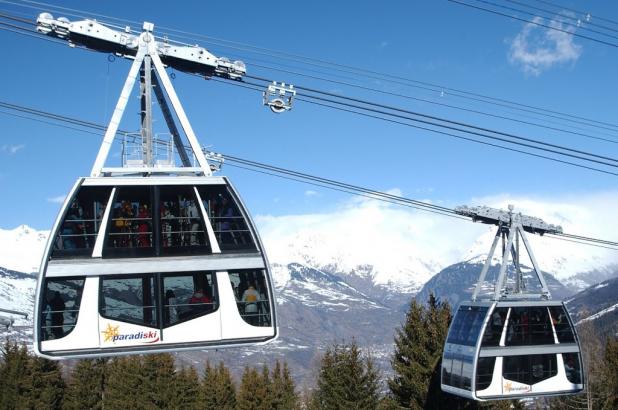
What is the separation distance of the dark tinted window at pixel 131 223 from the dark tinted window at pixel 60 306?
1057 millimetres

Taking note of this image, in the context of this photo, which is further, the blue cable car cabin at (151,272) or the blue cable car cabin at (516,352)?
the blue cable car cabin at (516,352)

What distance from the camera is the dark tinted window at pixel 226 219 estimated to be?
675 inches

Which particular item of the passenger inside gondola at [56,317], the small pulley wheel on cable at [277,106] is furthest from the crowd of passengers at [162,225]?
the small pulley wheel on cable at [277,106]

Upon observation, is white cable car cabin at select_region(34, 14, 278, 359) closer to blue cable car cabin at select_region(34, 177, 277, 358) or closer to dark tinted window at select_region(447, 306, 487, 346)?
blue cable car cabin at select_region(34, 177, 277, 358)

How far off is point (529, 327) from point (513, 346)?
0.96 metres

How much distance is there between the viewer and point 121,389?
63.2 meters

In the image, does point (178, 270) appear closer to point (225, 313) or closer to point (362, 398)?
point (225, 313)

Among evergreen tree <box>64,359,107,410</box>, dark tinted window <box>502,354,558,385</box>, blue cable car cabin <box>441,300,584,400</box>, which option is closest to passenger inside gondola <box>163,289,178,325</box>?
blue cable car cabin <box>441,300,584,400</box>

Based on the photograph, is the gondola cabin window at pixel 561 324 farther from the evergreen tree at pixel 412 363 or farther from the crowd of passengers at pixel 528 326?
the evergreen tree at pixel 412 363

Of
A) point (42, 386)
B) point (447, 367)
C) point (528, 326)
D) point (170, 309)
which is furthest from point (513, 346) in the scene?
point (42, 386)

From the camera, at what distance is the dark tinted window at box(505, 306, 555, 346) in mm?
27094

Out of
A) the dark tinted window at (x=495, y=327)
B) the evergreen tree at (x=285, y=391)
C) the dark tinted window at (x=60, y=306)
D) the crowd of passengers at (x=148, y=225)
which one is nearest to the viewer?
the dark tinted window at (x=60, y=306)

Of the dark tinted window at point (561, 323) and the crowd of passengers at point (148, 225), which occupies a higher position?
the crowd of passengers at point (148, 225)

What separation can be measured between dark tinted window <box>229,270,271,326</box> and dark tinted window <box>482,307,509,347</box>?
12075 mm
